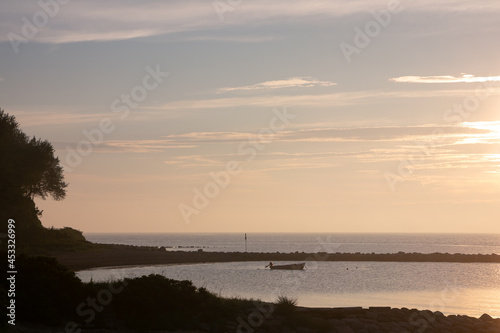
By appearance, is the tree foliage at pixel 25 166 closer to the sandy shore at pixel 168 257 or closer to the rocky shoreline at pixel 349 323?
the sandy shore at pixel 168 257

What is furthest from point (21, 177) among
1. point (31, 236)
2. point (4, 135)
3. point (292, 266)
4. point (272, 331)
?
point (272, 331)

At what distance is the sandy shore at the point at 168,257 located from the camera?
217 ft

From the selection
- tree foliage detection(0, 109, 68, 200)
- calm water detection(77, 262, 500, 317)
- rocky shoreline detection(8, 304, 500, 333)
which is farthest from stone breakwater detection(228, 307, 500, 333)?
tree foliage detection(0, 109, 68, 200)

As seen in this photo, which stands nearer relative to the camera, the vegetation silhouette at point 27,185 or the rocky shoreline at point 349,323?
the rocky shoreline at point 349,323

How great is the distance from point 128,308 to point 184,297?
218 centimetres

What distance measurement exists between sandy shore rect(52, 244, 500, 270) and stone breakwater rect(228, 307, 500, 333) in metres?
35.8

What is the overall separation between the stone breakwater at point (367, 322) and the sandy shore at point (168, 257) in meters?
35.8

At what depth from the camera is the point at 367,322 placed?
2672cm

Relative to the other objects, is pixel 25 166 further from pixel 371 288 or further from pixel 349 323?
pixel 349 323

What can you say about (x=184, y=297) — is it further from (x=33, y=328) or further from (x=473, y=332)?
(x=473, y=332)

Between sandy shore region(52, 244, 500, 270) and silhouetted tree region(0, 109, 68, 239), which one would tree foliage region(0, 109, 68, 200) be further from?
sandy shore region(52, 244, 500, 270)


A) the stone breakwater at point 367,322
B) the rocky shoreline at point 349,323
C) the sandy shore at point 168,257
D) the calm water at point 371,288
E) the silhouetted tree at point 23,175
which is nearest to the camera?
the rocky shoreline at point 349,323

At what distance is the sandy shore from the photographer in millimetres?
66062

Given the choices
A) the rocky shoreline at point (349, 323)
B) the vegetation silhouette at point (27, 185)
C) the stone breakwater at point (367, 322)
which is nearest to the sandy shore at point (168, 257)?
the vegetation silhouette at point (27, 185)
